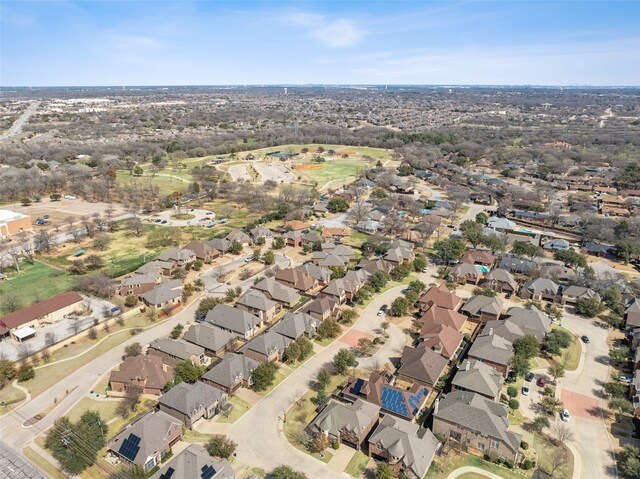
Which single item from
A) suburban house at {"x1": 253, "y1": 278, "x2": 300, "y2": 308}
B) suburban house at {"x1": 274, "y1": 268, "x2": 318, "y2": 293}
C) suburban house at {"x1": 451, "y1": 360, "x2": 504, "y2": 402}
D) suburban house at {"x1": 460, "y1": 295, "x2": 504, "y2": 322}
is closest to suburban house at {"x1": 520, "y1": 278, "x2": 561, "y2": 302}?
suburban house at {"x1": 460, "y1": 295, "x2": 504, "y2": 322}

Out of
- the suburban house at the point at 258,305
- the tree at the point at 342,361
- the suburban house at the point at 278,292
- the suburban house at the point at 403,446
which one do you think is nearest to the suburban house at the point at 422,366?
the tree at the point at 342,361

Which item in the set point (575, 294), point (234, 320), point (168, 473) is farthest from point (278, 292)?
point (575, 294)

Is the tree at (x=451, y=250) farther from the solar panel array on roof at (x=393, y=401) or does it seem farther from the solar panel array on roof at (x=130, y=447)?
the solar panel array on roof at (x=130, y=447)

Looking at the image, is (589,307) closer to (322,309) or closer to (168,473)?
(322,309)

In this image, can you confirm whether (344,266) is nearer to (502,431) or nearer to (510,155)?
(502,431)

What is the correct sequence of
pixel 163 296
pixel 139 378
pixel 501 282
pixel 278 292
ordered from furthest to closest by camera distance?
pixel 501 282 → pixel 278 292 → pixel 163 296 → pixel 139 378

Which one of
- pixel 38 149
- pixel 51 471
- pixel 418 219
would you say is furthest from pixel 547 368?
pixel 38 149
